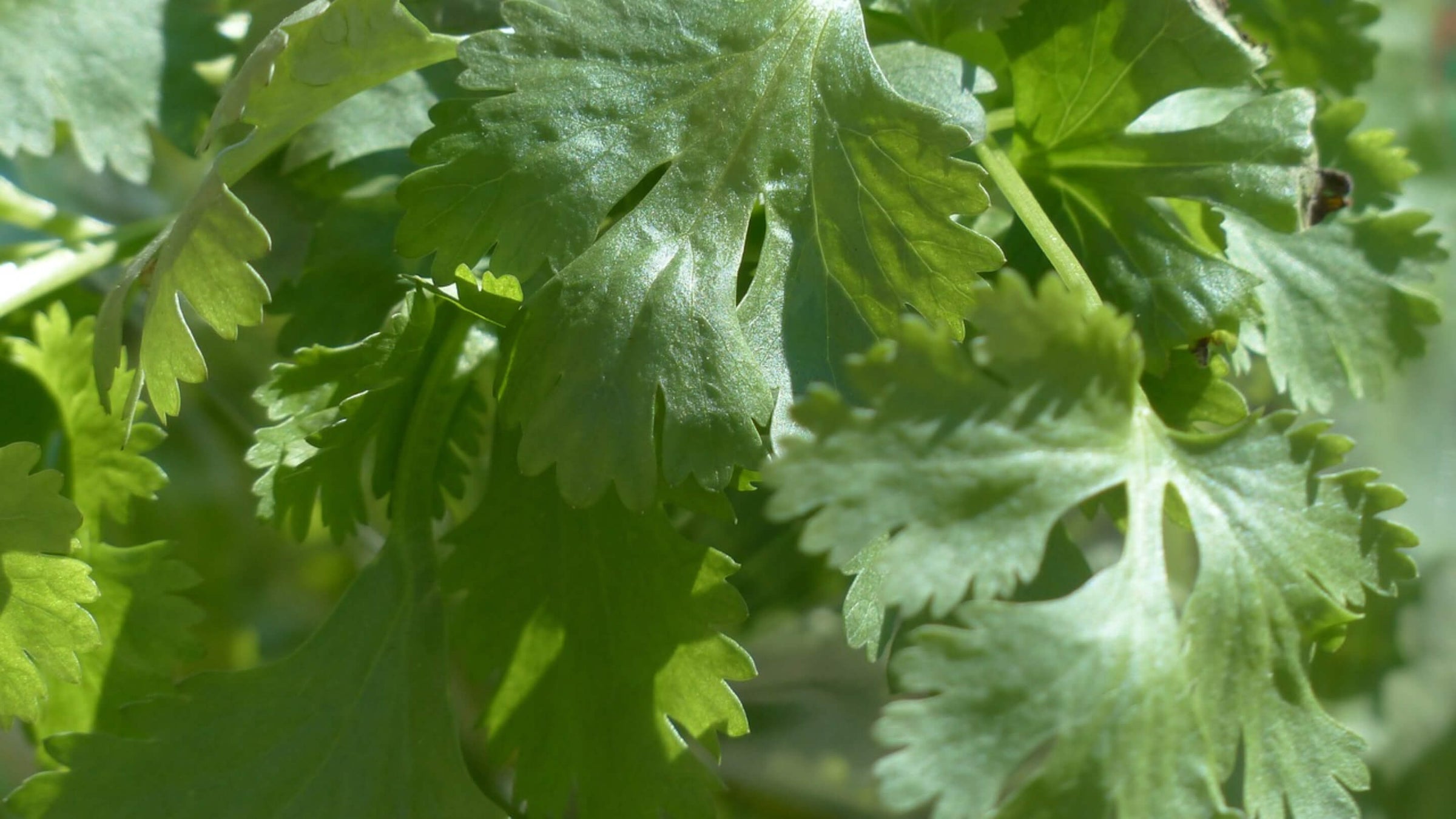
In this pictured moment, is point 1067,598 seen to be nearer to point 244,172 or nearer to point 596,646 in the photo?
point 596,646

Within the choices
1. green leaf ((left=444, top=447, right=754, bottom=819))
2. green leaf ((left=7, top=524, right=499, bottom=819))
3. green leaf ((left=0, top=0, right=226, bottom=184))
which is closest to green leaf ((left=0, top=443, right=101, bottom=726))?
green leaf ((left=7, top=524, right=499, bottom=819))

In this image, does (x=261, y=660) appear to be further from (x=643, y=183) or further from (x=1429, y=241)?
(x=1429, y=241)

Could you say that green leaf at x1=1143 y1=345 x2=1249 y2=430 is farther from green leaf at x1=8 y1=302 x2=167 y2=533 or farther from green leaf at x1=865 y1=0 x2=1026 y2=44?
green leaf at x1=8 y1=302 x2=167 y2=533

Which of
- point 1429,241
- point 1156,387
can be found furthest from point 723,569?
point 1429,241

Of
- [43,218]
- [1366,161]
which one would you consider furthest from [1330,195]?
[43,218]

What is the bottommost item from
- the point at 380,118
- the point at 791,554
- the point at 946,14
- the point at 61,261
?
the point at 791,554

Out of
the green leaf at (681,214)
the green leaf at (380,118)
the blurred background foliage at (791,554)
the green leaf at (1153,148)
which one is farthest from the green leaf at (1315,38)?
the green leaf at (380,118)
